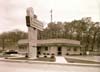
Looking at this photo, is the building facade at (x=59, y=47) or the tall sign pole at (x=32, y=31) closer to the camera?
the tall sign pole at (x=32, y=31)

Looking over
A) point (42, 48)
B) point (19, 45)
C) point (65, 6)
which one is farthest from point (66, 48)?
point (65, 6)

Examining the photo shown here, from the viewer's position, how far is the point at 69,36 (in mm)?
25578

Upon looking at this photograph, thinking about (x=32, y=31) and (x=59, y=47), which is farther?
(x=59, y=47)

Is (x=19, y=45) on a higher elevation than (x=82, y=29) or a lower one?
lower

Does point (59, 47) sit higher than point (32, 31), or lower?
lower

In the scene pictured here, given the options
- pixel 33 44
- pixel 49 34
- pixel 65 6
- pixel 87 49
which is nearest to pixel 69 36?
pixel 87 49

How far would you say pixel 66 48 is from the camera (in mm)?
21844

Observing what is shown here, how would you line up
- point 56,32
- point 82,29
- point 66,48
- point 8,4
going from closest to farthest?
point 8,4
point 66,48
point 82,29
point 56,32

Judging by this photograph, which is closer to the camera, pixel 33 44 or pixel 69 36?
pixel 33 44

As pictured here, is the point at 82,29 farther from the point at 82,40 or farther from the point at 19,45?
the point at 19,45

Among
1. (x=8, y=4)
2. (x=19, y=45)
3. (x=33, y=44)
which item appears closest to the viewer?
(x=8, y=4)

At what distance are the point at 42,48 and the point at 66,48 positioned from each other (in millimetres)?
3074

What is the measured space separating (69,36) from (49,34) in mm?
6564

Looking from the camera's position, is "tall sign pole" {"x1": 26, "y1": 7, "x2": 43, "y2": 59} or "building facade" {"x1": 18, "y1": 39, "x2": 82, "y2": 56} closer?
"tall sign pole" {"x1": 26, "y1": 7, "x2": 43, "y2": 59}
